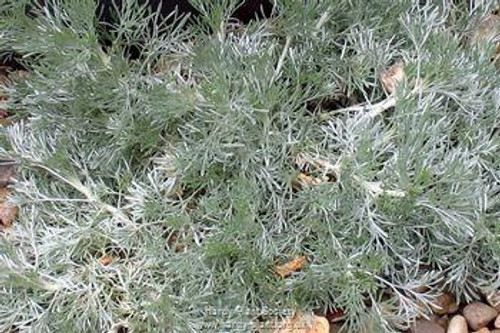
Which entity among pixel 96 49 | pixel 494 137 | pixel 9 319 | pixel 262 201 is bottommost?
pixel 9 319

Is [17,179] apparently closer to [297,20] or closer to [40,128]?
[40,128]

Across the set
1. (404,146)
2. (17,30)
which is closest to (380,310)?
(404,146)

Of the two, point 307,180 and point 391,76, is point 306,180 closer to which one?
point 307,180

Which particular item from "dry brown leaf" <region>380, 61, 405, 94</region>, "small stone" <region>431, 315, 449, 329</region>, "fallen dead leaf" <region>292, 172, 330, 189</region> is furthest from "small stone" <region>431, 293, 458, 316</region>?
"dry brown leaf" <region>380, 61, 405, 94</region>

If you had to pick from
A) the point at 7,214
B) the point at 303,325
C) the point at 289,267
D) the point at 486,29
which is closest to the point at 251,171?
the point at 289,267

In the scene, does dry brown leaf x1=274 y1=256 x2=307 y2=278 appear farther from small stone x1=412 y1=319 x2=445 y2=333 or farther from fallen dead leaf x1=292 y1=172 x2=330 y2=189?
small stone x1=412 y1=319 x2=445 y2=333

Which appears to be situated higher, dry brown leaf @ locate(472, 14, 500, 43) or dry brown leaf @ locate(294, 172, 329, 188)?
dry brown leaf @ locate(472, 14, 500, 43)
